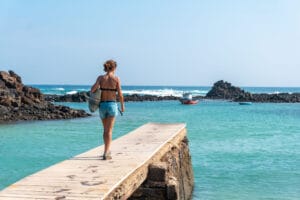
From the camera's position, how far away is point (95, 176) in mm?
8391

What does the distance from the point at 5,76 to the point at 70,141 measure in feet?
75.2

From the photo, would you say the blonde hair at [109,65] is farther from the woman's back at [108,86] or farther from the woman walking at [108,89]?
the woman's back at [108,86]

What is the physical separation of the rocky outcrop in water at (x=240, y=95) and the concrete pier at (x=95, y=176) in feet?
242

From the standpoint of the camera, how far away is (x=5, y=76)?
1813 inches

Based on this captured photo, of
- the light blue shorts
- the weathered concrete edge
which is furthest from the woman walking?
the weathered concrete edge

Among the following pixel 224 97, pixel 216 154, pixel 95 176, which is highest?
pixel 95 176

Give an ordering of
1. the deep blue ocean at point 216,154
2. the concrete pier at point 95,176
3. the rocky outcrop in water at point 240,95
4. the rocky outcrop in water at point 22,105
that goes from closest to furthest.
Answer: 1. the concrete pier at point 95,176
2. the deep blue ocean at point 216,154
3. the rocky outcrop in water at point 22,105
4. the rocky outcrop in water at point 240,95

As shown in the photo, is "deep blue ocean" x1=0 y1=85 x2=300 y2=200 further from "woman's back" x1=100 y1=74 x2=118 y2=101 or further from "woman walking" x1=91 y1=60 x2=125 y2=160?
"woman's back" x1=100 y1=74 x2=118 y2=101

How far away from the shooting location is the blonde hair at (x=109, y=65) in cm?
950

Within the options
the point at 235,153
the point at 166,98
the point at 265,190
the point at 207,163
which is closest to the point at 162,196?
the point at 265,190

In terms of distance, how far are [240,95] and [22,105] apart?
55.1 metres

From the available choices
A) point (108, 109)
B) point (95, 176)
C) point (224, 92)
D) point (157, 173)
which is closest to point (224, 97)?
point (224, 92)

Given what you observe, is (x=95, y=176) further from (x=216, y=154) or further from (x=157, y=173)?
(x=216, y=154)

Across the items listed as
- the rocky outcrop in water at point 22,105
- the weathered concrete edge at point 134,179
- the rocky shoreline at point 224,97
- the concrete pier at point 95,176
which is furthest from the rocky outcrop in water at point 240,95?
the concrete pier at point 95,176
